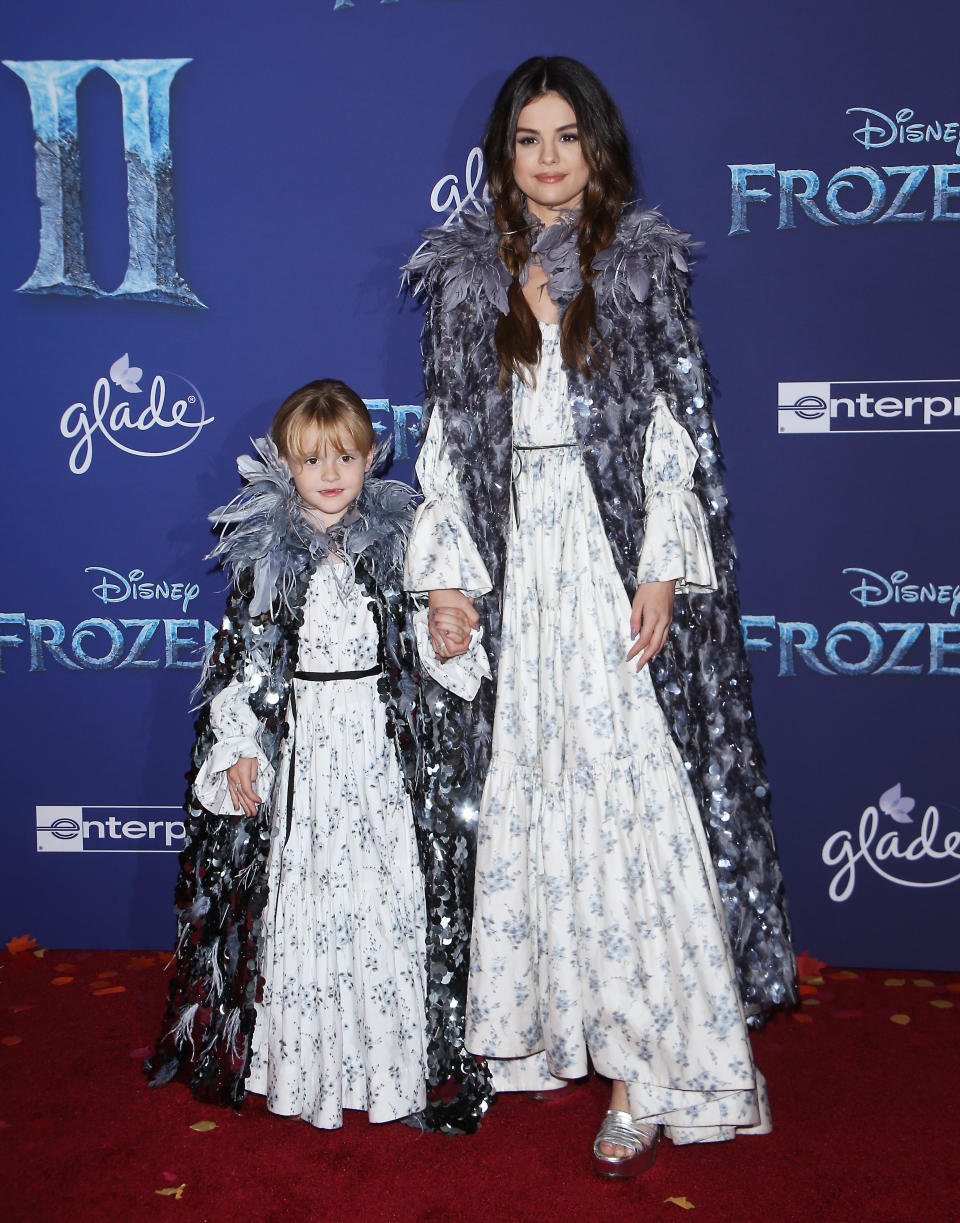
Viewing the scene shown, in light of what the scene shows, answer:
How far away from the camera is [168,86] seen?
301 cm

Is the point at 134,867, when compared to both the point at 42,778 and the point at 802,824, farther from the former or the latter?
the point at 802,824

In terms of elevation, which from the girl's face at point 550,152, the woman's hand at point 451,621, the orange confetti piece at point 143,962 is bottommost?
the orange confetti piece at point 143,962

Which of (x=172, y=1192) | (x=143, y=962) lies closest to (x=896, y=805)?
(x=172, y=1192)

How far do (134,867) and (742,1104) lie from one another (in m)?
1.88

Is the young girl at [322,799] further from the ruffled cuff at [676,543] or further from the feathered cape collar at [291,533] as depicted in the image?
the ruffled cuff at [676,543]

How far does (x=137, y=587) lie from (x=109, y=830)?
0.72 m

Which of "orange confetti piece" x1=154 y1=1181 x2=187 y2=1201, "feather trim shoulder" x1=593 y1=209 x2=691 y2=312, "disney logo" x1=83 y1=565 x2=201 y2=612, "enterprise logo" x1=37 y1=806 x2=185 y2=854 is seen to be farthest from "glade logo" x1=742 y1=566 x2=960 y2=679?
"orange confetti piece" x1=154 y1=1181 x2=187 y2=1201

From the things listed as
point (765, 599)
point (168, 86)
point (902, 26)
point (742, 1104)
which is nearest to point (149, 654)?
point (168, 86)

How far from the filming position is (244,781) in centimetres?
241

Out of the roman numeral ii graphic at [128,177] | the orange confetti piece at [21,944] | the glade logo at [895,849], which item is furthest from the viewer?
the orange confetti piece at [21,944]

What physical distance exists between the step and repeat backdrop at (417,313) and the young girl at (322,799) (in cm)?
71

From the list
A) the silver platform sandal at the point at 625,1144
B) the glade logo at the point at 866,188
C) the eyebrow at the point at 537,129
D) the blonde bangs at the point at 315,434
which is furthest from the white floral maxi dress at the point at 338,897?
the glade logo at the point at 866,188

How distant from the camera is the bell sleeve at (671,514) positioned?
7.24 ft

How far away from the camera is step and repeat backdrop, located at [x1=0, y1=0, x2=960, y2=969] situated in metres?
2.92
